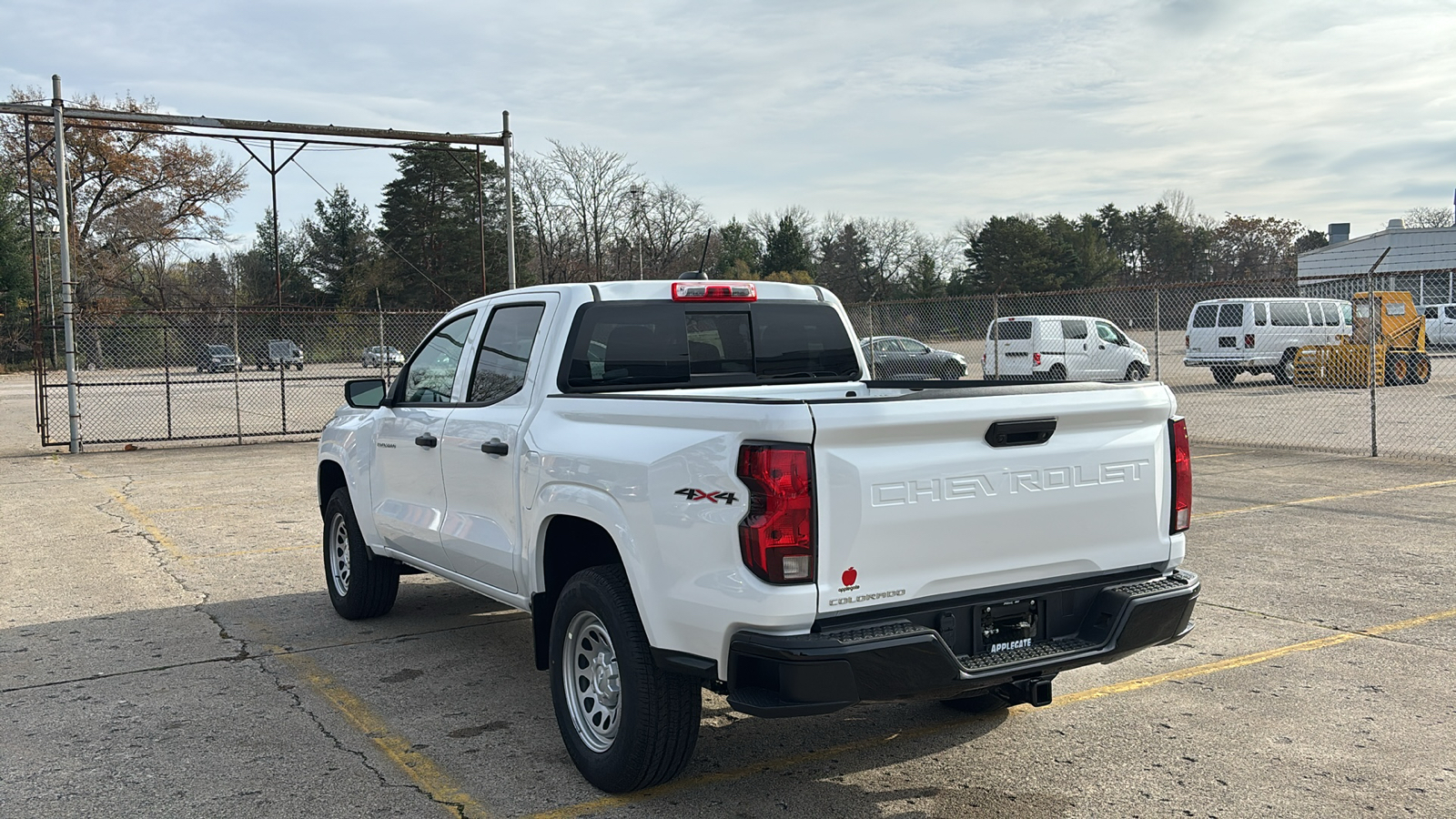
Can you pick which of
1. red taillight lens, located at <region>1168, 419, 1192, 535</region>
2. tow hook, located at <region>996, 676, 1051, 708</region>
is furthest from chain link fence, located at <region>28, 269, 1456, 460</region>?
tow hook, located at <region>996, 676, 1051, 708</region>

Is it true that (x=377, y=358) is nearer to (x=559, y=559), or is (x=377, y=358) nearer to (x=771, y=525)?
(x=559, y=559)

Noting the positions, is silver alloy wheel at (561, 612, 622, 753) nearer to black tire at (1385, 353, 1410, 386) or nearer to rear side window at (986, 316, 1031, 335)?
rear side window at (986, 316, 1031, 335)

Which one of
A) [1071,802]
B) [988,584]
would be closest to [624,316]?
[988,584]

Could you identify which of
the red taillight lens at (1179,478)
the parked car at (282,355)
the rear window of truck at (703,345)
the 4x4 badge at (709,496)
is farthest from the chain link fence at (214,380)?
the red taillight lens at (1179,478)

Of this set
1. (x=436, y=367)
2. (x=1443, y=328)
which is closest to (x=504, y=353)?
(x=436, y=367)

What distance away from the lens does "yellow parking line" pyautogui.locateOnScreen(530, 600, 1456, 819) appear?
13.4 ft

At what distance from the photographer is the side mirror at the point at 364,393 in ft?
21.1

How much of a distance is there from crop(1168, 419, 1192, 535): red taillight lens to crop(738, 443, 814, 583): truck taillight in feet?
5.53

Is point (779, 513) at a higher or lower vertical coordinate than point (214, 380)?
lower

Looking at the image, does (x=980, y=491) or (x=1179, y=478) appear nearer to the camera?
(x=980, y=491)

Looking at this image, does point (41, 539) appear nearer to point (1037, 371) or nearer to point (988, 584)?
point (988, 584)

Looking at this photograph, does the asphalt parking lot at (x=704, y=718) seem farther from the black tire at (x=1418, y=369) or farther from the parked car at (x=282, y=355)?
the black tire at (x=1418, y=369)

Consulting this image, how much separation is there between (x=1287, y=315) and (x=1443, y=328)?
1734cm

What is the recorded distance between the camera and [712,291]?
5.19 meters
